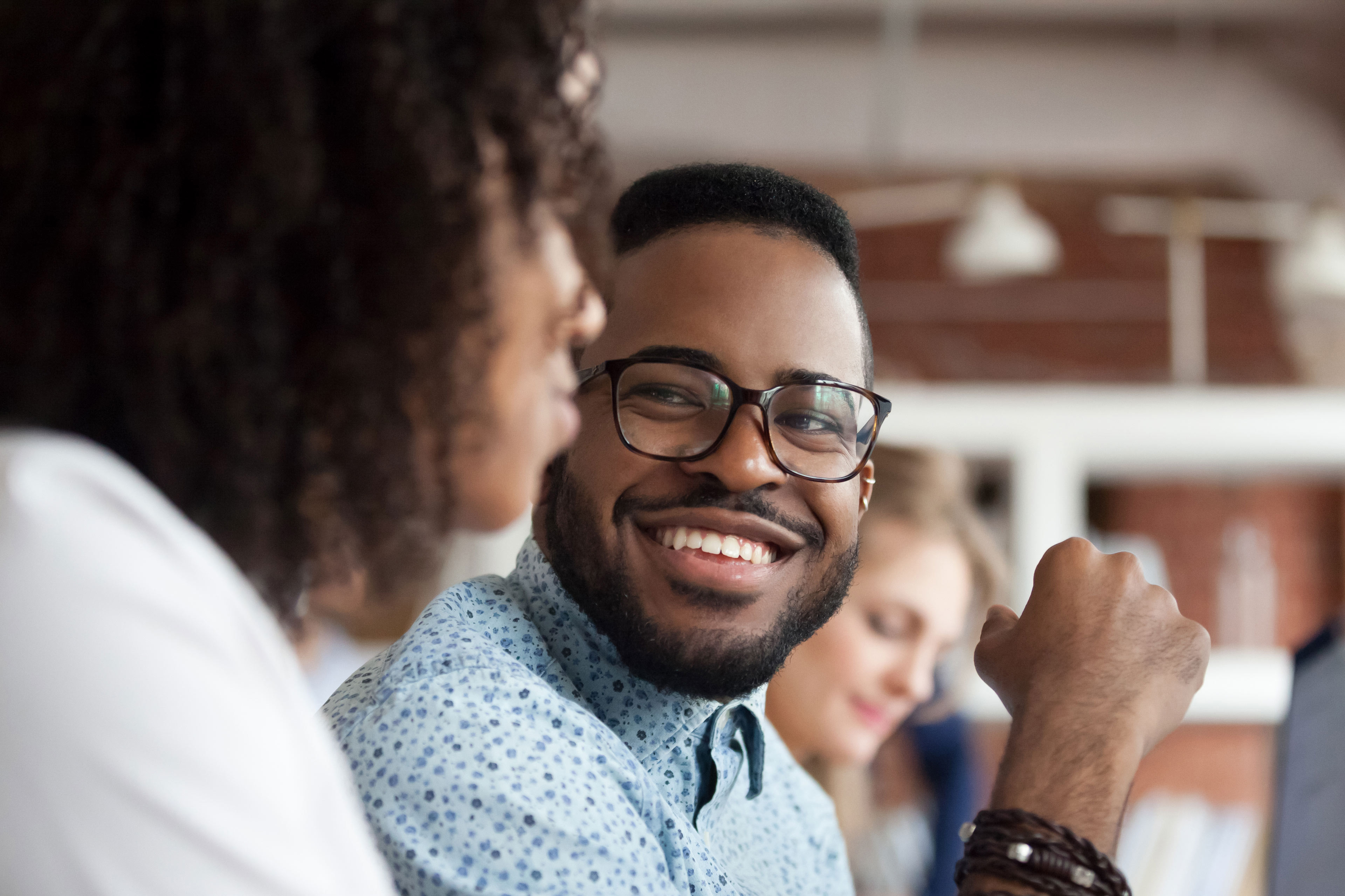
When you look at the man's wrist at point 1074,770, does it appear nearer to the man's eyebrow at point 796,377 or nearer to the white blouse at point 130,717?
the man's eyebrow at point 796,377

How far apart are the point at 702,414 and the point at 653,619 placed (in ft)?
0.64

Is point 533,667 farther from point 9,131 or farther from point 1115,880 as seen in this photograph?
point 9,131

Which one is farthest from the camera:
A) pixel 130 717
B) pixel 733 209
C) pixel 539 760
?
pixel 733 209

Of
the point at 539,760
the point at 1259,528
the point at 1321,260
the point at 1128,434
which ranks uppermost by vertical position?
the point at 1321,260

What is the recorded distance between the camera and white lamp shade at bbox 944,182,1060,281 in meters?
3.78

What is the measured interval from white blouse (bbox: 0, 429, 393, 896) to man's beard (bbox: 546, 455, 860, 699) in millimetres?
590

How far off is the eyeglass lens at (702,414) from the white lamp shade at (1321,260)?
112 inches

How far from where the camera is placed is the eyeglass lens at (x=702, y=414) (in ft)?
3.93

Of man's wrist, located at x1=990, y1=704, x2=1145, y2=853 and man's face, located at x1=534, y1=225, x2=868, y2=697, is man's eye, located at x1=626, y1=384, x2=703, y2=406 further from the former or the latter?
man's wrist, located at x1=990, y1=704, x2=1145, y2=853

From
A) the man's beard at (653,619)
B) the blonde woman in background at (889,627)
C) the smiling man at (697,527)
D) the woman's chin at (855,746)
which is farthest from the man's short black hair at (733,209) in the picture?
the woman's chin at (855,746)

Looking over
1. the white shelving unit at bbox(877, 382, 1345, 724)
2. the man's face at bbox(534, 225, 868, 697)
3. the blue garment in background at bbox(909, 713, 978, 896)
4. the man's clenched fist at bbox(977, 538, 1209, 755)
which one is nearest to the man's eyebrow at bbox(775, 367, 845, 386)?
the man's face at bbox(534, 225, 868, 697)

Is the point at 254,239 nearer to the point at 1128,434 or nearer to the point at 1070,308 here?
the point at 1128,434

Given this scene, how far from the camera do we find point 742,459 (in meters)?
1.19

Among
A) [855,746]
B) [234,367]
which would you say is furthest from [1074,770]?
[855,746]
